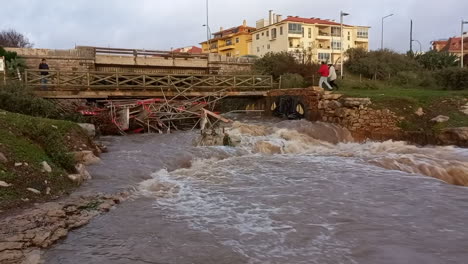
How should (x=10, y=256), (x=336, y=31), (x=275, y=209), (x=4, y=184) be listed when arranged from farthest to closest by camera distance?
1. (x=336, y=31)
2. (x=275, y=209)
3. (x=4, y=184)
4. (x=10, y=256)

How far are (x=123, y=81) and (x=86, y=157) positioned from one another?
1061 cm

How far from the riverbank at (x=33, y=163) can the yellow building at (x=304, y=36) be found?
55320mm

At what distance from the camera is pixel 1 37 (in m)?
45.3

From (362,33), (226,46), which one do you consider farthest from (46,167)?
(226,46)

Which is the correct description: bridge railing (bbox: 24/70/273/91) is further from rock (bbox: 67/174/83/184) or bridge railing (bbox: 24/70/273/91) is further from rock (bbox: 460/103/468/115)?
rock (bbox: 460/103/468/115)

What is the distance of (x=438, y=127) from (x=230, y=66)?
1772 centimetres

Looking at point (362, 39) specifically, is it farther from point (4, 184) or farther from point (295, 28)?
point (4, 184)

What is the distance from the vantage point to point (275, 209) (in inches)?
252

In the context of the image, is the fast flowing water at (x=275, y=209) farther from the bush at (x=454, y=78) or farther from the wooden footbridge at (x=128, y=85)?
the bush at (x=454, y=78)

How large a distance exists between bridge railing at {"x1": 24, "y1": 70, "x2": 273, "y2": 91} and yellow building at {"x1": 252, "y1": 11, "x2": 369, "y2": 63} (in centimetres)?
4004

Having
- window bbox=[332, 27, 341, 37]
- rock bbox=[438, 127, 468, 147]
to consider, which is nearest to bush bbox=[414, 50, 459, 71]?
rock bbox=[438, 127, 468, 147]

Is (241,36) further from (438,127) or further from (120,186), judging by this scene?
(120,186)

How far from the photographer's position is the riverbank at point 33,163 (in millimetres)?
6262

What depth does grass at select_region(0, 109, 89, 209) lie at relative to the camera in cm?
630
